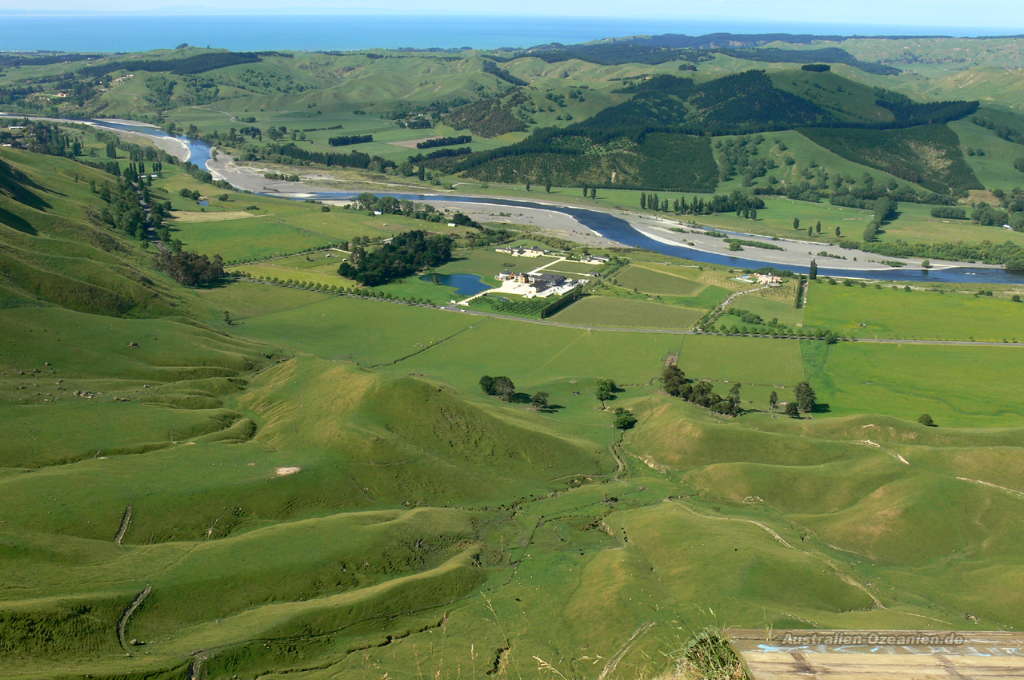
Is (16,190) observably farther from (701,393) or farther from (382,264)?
(701,393)

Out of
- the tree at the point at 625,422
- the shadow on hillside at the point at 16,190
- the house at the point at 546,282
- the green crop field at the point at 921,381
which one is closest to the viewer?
the tree at the point at 625,422

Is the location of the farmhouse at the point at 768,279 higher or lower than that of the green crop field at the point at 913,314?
higher

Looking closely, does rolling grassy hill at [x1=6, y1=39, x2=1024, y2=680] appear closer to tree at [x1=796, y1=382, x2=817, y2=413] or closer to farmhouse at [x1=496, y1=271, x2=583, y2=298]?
tree at [x1=796, y1=382, x2=817, y2=413]

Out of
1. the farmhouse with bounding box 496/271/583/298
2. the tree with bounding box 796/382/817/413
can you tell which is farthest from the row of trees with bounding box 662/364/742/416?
the farmhouse with bounding box 496/271/583/298

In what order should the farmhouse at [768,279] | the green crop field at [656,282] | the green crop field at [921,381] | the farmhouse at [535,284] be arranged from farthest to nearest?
the farmhouse at [768,279]
the green crop field at [656,282]
the farmhouse at [535,284]
the green crop field at [921,381]

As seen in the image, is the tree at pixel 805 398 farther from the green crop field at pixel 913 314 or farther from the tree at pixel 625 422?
the green crop field at pixel 913 314

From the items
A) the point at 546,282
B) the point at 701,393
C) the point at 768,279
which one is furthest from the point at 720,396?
the point at 768,279

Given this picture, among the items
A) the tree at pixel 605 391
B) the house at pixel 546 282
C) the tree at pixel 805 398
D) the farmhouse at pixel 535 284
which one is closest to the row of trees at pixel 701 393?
the tree at pixel 605 391
